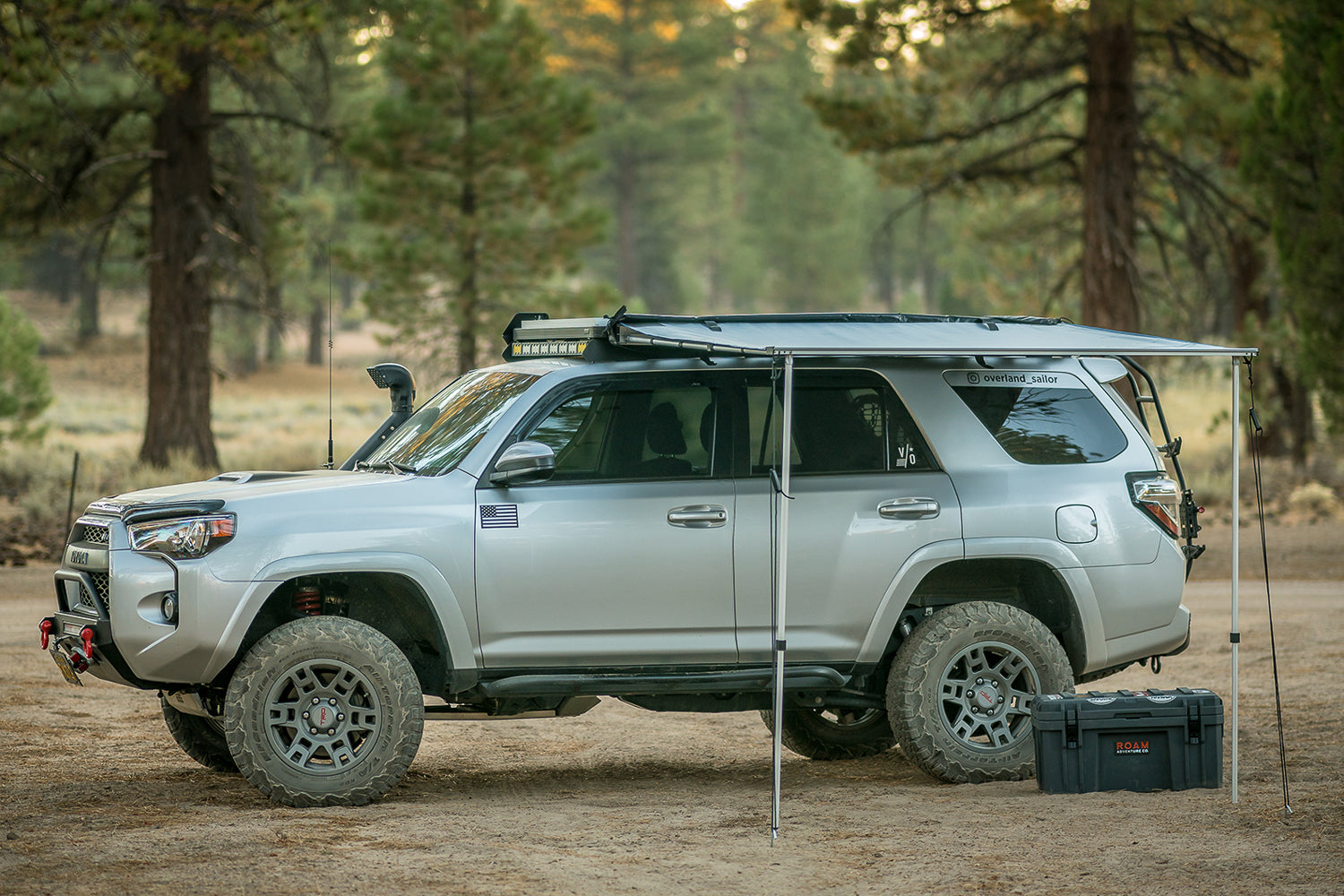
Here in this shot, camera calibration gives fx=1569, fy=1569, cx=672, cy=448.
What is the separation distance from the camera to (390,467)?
750 centimetres

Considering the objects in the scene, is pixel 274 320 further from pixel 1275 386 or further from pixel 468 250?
pixel 1275 386

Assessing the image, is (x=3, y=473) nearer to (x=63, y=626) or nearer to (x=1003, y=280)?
(x=63, y=626)

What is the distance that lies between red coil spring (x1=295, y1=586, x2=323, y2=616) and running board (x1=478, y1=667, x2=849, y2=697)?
0.88 m

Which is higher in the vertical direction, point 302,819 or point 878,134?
point 878,134

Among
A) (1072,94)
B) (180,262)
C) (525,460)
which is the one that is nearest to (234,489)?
(525,460)

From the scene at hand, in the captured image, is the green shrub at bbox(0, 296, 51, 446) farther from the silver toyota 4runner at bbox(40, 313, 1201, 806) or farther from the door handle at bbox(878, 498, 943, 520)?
the door handle at bbox(878, 498, 943, 520)

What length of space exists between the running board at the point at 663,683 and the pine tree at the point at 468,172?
62.7ft

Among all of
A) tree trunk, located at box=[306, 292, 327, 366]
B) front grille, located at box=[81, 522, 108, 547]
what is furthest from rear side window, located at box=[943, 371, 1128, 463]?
tree trunk, located at box=[306, 292, 327, 366]

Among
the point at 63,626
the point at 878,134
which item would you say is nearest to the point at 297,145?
the point at 878,134

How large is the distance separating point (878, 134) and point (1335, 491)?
9009mm

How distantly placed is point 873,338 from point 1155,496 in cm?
188

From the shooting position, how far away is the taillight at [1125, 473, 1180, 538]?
25.7ft

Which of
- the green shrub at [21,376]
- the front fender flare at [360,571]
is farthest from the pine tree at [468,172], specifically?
the front fender flare at [360,571]

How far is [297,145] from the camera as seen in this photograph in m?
44.1
